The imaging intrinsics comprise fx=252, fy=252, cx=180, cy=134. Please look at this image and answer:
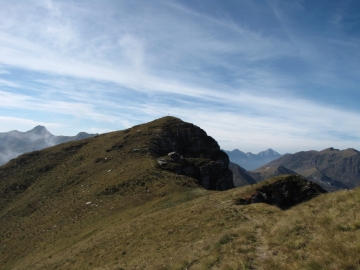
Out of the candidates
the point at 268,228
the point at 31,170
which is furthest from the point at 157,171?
the point at 31,170

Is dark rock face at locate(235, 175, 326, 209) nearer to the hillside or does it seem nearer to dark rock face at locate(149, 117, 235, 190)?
the hillside

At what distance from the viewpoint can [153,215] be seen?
37812 mm

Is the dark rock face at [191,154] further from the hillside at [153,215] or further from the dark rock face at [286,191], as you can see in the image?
the dark rock face at [286,191]

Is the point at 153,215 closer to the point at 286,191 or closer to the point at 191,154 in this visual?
the point at 286,191

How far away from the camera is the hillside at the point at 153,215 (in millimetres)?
12359

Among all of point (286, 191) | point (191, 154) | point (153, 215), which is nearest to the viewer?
point (153, 215)

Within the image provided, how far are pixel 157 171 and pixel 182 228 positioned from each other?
3448 centimetres

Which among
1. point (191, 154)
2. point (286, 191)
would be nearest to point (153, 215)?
point (286, 191)

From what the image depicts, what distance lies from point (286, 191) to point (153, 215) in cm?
2074

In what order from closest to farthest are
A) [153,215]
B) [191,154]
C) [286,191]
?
[153,215]
[286,191]
[191,154]

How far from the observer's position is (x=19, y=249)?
149 feet

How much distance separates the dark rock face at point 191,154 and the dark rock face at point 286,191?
27.6 meters

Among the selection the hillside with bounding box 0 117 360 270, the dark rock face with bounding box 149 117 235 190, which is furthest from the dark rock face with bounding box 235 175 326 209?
the dark rock face with bounding box 149 117 235 190

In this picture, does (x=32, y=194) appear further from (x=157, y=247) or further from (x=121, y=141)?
(x=157, y=247)
